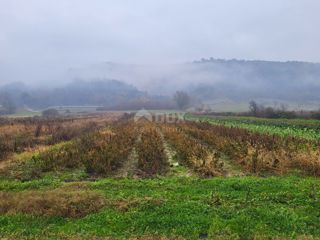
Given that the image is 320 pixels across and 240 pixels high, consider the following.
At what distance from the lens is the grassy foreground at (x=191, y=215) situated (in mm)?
9086

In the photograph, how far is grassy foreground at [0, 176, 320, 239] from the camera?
29.8 feet

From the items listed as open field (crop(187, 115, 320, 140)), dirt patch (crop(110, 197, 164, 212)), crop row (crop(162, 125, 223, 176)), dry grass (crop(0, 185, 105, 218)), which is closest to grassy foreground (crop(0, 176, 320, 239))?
dirt patch (crop(110, 197, 164, 212))

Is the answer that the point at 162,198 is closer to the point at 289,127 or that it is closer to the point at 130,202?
the point at 130,202

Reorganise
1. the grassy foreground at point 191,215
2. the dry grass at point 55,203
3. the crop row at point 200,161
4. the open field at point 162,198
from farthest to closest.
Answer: the crop row at point 200,161 < the dry grass at point 55,203 < the open field at point 162,198 < the grassy foreground at point 191,215

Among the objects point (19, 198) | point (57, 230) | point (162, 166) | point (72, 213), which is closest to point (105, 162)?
point (162, 166)

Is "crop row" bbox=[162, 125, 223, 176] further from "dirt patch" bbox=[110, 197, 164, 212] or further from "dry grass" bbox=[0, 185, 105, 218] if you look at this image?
"dry grass" bbox=[0, 185, 105, 218]

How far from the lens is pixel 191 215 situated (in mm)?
10008

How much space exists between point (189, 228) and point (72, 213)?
3188 millimetres

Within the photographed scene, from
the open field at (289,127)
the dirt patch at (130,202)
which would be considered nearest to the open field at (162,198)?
the dirt patch at (130,202)

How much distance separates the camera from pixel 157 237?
873 centimetres

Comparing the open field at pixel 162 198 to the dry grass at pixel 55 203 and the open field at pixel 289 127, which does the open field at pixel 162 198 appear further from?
the open field at pixel 289 127

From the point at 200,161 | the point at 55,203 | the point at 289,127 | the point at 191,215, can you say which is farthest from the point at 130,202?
the point at 289,127

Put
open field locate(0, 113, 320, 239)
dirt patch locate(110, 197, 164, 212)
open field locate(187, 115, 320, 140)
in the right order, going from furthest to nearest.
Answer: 1. open field locate(187, 115, 320, 140)
2. dirt patch locate(110, 197, 164, 212)
3. open field locate(0, 113, 320, 239)

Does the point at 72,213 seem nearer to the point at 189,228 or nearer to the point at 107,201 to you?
the point at 107,201
